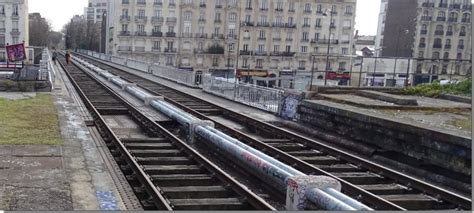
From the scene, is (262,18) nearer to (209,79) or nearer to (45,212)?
(209,79)

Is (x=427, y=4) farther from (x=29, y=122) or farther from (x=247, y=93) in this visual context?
(x=29, y=122)

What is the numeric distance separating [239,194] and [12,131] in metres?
6.97

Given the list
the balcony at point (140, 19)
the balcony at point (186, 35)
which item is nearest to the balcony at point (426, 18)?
the balcony at point (186, 35)

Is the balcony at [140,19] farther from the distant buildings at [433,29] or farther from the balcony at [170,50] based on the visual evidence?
the distant buildings at [433,29]

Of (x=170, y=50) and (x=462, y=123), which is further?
(x=170, y=50)

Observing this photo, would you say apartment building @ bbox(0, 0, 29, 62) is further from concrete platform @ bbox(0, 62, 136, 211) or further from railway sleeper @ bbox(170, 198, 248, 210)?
railway sleeper @ bbox(170, 198, 248, 210)

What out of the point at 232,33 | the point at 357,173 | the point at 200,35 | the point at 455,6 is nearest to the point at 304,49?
the point at 232,33

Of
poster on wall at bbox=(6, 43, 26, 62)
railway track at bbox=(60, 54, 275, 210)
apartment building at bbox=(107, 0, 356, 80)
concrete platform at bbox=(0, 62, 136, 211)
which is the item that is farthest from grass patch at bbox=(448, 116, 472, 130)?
apartment building at bbox=(107, 0, 356, 80)

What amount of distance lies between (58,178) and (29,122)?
20.5ft

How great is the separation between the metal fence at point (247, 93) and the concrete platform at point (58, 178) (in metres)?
9.36

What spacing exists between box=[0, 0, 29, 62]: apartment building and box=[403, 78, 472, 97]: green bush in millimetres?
75976

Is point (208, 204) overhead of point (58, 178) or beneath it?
beneath

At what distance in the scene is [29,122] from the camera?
14.1m

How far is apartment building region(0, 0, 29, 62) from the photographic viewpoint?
8412 centimetres
